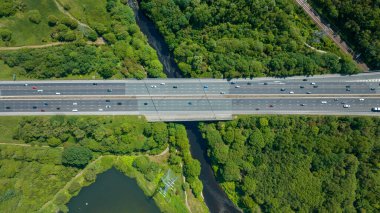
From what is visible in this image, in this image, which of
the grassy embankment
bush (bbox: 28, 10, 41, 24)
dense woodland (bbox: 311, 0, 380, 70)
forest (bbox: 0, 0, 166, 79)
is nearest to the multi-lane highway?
forest (bbox: 0, 0, 166, 79)

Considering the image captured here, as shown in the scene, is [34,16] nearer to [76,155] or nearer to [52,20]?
[52,20]

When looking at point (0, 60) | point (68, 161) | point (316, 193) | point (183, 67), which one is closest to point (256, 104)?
point (183, 67)

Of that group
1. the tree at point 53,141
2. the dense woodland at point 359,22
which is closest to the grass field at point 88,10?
the tree at point 53,141

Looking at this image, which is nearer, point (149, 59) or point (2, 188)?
point (2, 188)

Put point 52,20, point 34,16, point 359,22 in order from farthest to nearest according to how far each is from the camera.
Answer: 1. point 52,20
2. point 34,16
3. point 359,22

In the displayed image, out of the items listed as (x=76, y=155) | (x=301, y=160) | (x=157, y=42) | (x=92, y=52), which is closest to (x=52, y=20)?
(x=92, y=52)

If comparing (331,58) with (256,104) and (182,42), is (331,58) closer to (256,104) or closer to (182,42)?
(256,104)
